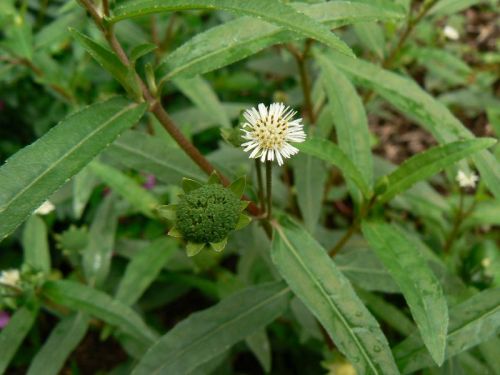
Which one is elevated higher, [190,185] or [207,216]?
[190,185]

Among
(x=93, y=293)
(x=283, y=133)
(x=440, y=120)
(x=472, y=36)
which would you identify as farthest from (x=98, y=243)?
(x=472, y=36)

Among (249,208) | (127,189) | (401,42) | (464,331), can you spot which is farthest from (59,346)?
(401,42)

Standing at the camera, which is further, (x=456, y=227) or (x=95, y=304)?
(x=456, y=227)

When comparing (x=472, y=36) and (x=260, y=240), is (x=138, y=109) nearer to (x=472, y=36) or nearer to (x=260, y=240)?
(x=260, y=240)

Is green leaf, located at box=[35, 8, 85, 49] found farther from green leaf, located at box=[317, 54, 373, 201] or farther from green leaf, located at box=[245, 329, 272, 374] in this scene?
green leaf, located at box=[245, 329, 272, 374]

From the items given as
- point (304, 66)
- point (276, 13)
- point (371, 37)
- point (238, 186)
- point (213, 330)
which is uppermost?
point (371, 37)

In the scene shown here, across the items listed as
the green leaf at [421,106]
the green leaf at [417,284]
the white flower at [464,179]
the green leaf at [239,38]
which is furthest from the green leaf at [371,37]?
the green leaf at [417,284]

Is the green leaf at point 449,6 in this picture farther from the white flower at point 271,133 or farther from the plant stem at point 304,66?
the white flower at point 271,133

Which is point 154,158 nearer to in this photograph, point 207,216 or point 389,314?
point 207,216
